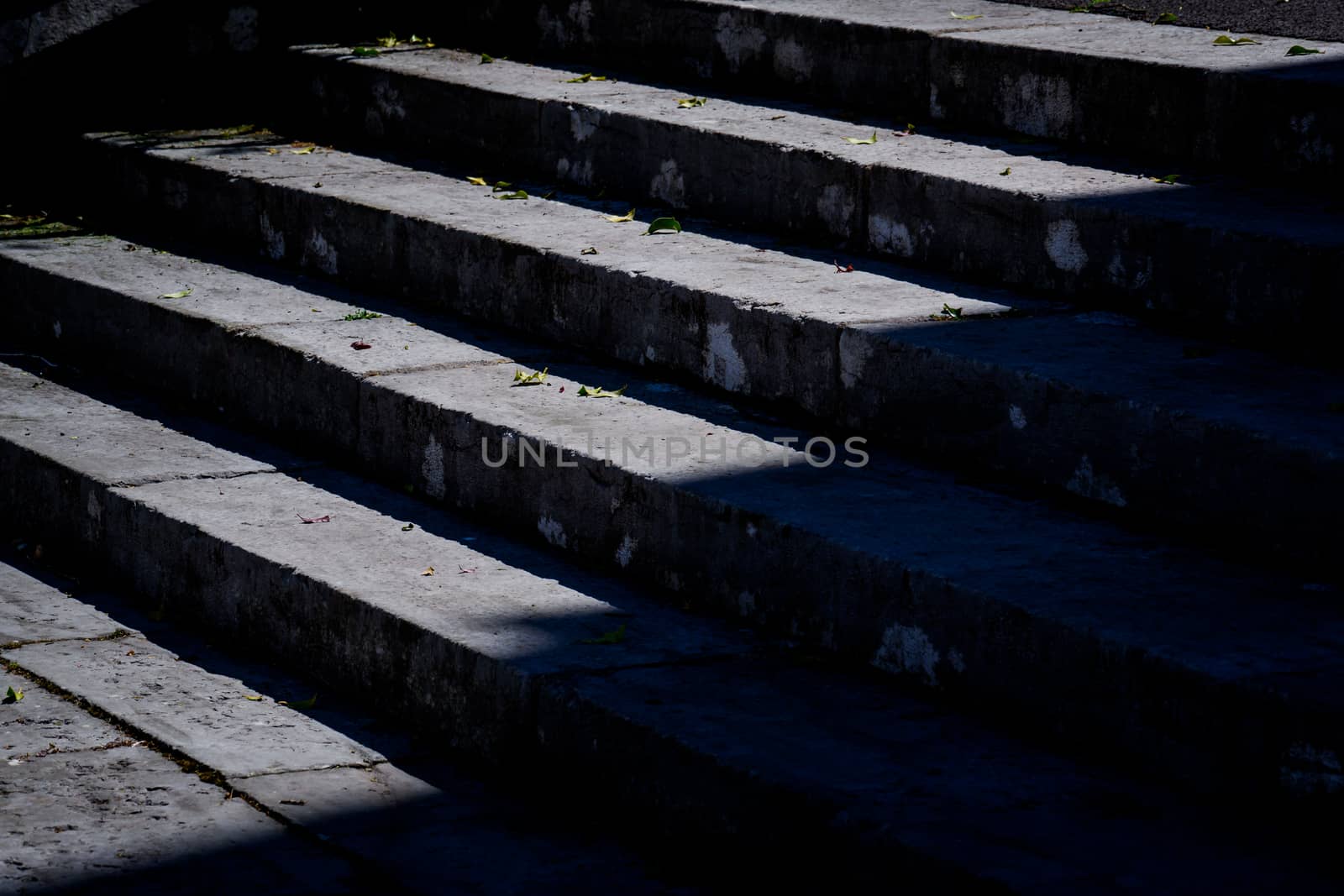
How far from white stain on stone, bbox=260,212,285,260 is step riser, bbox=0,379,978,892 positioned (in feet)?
4.30

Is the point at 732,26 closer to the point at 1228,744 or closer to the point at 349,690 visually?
the point at 349,690

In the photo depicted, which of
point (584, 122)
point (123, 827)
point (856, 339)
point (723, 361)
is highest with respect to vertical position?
point (584, 122)

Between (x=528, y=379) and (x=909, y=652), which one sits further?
(x=528, y=379)

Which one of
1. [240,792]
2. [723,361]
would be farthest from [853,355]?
[240,792]

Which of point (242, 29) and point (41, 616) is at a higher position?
point (242, 29)

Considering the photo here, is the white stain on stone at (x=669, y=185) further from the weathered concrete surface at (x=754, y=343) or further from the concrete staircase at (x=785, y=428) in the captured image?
the weathered concrete surface at (x=754, y=343)

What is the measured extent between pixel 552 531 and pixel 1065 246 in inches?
59.4

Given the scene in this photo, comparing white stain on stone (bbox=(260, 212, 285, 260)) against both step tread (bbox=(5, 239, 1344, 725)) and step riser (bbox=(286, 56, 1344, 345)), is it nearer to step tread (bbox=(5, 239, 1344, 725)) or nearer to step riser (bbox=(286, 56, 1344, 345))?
step tread (bbox=(5, 239, 1344, 725))

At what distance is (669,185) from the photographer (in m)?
5.80

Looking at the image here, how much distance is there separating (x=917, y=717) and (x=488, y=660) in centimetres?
89

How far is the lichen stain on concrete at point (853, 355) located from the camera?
14.1 ft

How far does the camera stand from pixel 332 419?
16.3 feet

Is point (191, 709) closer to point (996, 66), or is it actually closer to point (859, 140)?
point (859, 140)

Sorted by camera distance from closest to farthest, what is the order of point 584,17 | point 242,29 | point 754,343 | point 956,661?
point 956,661
point 754,343
point 584,17
point 242,29
